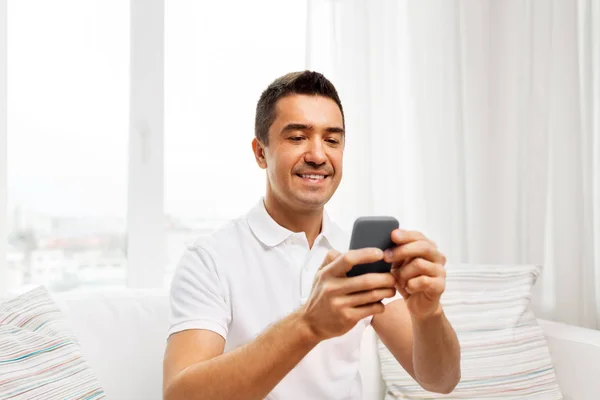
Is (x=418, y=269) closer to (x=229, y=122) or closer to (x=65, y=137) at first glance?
(x=229, y=122)

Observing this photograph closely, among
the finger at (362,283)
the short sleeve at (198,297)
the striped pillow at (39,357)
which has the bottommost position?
the striped pillow at (39,357)

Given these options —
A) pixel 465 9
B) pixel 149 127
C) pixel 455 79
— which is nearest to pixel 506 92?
pixel 455 79

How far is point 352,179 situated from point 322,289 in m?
1.54

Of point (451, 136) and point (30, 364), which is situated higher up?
point (451, 136)

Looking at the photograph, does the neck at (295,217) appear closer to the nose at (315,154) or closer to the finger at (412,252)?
the nose at (315,154)

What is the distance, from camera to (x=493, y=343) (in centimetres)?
170

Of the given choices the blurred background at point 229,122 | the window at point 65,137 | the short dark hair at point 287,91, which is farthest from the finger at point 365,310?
the window at point 65,137

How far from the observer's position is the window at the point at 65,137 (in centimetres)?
236

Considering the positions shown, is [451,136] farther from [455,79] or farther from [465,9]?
[465,9]

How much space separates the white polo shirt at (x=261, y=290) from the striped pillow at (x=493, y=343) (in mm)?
334

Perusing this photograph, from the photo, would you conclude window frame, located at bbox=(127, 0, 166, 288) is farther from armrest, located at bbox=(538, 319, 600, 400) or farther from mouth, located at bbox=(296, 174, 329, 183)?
armrest, located at bbox=(538, 319, 600, 400)

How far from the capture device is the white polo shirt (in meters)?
1.25

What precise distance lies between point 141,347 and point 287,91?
789 millimetres

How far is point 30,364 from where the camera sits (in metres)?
1.20
